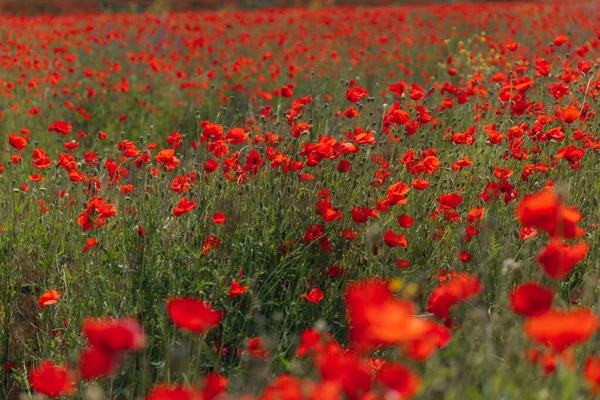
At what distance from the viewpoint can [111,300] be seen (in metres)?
2.39

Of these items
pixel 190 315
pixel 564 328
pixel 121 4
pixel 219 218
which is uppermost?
pixel 564 328

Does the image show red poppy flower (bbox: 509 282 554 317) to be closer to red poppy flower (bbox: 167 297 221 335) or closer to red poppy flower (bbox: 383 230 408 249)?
red poppy flower (bbox: 167 297 221 335)

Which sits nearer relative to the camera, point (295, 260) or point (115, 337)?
point (115, 337)

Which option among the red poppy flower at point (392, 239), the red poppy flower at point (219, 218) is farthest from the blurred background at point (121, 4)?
the red poppy flower at point (392, 239)

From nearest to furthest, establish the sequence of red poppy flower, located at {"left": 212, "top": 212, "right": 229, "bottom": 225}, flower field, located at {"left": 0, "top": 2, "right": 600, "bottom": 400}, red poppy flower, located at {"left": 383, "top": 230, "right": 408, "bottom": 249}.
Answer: flower field, located at {"left": 0, "top": 2, "right": 600, "bottom": 400} < red poppy flower, located at {"left": 383, "top": 230, "right": 408, "bottom": 249} < red poppy flower, located at {"left": 212, "top": 212, "right": 229, "bottom": 225}

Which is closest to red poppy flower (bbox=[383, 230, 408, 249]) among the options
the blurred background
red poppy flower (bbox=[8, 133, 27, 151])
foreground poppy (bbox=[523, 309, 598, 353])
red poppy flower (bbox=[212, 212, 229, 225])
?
red poppy flower (bbox=[212, 212, 229, 225])

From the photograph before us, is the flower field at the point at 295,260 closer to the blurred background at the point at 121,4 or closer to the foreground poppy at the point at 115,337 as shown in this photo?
the foreground poppy at the point at 115,337

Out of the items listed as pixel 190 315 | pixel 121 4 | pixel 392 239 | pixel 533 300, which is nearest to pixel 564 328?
pixel 533 300

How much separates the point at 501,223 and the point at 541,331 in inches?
63.9

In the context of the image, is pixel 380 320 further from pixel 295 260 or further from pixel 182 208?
pixel 295 260

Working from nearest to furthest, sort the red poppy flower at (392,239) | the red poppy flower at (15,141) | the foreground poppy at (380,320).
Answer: the foreground poppy at (380,320)
the red poppy flower at (392,239)
the red poppy flower at (15,141)

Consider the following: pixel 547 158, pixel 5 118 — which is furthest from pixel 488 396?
pixel 5 118

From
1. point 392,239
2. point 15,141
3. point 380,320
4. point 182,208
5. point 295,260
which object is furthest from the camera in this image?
point 15,141

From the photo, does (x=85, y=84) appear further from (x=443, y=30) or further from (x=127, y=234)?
(x=443, y=30)
